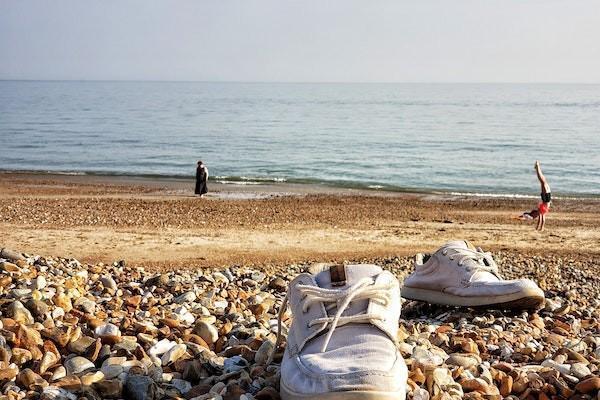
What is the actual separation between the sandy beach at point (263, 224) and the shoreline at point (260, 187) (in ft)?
0.96

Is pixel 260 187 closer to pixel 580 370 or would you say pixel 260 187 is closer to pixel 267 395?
pixel 580 370

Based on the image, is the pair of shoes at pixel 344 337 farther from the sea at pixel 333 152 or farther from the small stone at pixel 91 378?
the sea at pixel 333 152

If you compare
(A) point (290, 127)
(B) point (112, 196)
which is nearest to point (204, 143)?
(A) point (290, 127)

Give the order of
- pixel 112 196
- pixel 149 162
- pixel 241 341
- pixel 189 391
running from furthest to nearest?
1. pixel 149 162
2. pixel 112 196
3. pixel 241 341
4. pixel 189 391

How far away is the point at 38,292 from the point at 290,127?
5916 centimetres

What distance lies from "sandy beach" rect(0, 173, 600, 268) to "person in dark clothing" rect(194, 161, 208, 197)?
0.42m

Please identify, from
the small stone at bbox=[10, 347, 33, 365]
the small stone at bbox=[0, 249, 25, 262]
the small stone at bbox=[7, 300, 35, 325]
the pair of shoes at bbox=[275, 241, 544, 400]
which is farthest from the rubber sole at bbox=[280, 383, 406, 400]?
the small stone at bbox=[0, 249, 25, 262]

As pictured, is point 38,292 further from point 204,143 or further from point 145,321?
point 204,143

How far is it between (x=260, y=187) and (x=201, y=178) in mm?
4925

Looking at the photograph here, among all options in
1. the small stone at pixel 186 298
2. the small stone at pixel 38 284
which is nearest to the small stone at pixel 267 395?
the small stone at pixel 38 284

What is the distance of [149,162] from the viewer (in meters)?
36.8

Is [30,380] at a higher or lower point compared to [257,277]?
higher

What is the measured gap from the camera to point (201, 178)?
22781mm

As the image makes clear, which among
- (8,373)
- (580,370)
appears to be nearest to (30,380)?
(8,373)
